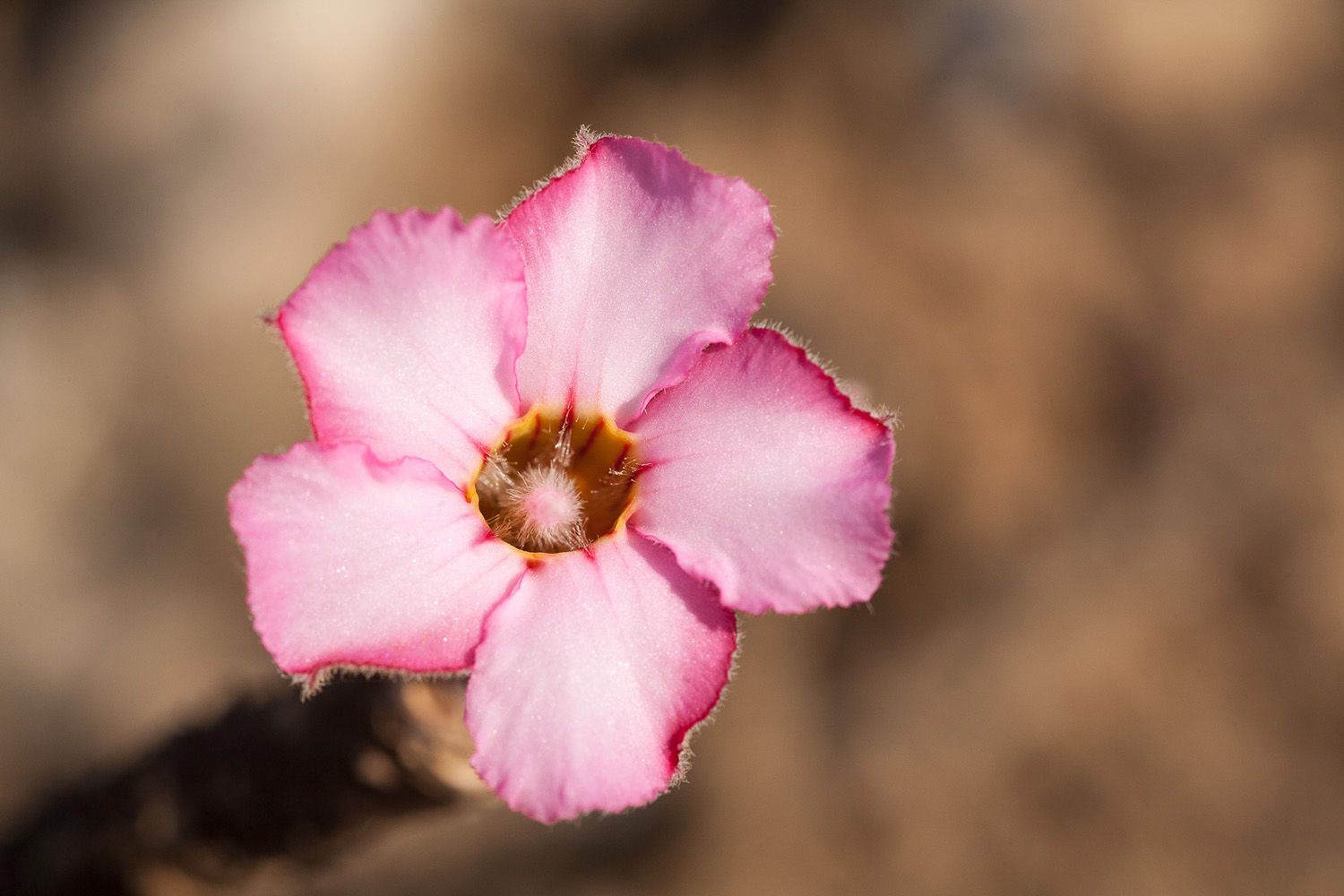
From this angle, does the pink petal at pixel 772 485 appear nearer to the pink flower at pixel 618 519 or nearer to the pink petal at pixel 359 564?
the pink flower at pixel 618 519

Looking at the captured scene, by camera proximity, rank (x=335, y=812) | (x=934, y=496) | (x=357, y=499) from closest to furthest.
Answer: (x=357, y=499)
(x=335, y=812)
(x=934, y=496)

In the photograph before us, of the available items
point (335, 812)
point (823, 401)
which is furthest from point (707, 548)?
point (335, 812)

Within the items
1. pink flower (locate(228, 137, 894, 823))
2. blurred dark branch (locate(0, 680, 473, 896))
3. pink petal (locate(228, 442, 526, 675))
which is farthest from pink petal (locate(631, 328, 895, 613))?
blurred dark branch (locate(0, 680, 473, 896))

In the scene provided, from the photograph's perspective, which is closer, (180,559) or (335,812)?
(335,812)

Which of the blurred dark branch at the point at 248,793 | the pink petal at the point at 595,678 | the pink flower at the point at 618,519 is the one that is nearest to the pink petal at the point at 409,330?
the pink flower at the point at 618,519

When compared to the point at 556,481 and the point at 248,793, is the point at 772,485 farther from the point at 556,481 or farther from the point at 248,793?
the point at 248,793

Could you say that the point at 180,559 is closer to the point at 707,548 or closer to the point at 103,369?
the point at 103,369

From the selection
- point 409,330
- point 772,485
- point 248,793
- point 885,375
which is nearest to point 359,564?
point 409,330
